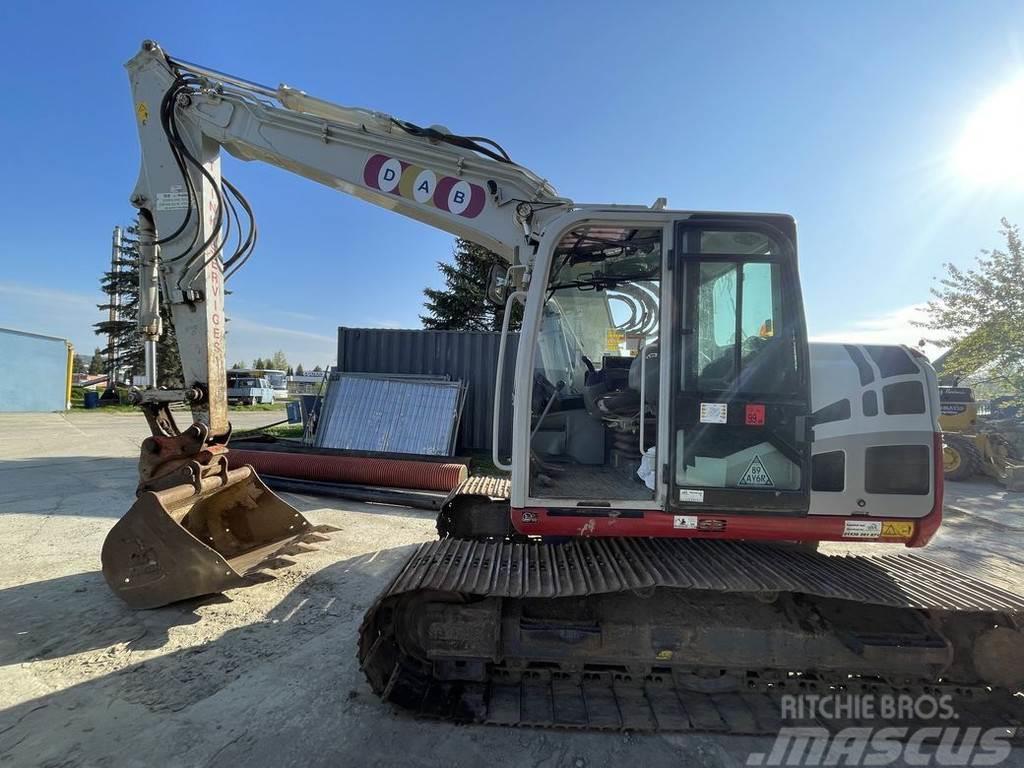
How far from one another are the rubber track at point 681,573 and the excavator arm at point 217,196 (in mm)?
1950

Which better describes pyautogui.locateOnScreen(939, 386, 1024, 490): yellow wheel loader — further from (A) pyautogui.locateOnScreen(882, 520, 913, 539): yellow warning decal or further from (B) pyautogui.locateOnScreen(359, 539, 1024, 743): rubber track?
(B) pyautogui.locateOnScreen(359, 539, 1024, 743): rubber track

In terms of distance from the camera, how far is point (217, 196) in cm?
437

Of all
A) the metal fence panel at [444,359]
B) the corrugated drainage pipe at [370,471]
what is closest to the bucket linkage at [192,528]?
the corrugated drainage pipe at [370,471]

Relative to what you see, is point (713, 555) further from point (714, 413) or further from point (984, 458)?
point (984, 458)

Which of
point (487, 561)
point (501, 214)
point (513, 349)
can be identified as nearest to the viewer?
point (487, 561)

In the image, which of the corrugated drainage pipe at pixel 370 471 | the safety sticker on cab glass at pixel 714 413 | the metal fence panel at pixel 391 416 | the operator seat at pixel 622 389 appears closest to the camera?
the safety sticker on cab glass at pixel 714 413

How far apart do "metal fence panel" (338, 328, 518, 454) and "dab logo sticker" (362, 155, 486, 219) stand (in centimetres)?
761

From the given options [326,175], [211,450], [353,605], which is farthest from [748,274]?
[211,450]

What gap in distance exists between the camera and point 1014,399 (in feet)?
51.8

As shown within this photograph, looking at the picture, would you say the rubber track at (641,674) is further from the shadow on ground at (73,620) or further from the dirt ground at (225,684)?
the shadow on ground at (73,620)

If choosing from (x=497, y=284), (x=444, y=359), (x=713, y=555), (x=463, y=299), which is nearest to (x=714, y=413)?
(x=713, y=555)

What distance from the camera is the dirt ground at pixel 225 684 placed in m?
2.41

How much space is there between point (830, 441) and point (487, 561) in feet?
6.70

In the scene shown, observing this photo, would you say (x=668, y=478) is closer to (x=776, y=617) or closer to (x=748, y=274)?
(x=776, y=617)
